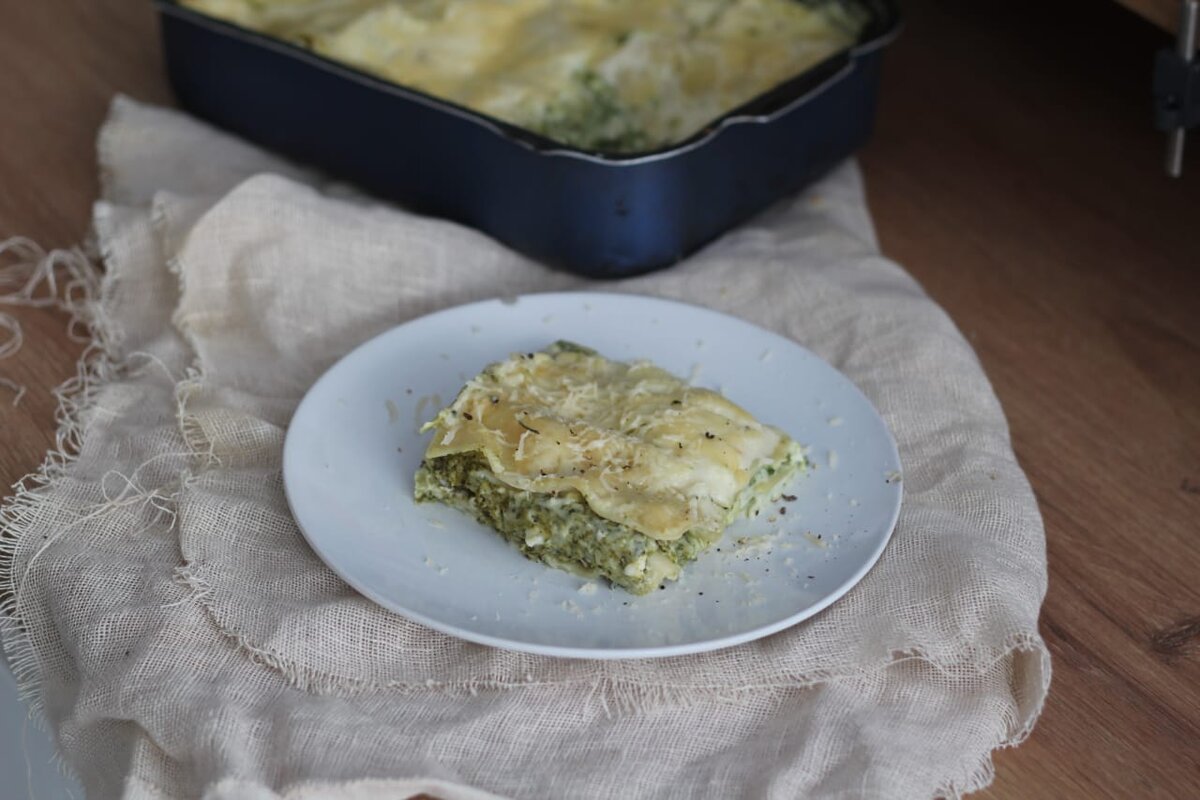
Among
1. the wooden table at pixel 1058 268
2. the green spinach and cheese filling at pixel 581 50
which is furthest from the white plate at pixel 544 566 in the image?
the green spinach and cheese filling at pixel 581 50

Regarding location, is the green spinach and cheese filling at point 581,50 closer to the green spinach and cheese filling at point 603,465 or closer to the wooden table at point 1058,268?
the wooden table at point 1058,268

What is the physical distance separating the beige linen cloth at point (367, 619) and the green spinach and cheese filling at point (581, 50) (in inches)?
9.6

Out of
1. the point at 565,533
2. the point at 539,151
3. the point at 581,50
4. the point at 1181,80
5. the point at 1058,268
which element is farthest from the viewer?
the point at 581,50

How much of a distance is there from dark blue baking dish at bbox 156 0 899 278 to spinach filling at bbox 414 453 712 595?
0.37 metres

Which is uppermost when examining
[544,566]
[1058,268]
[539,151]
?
[539,151]

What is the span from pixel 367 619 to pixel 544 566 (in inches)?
5.3

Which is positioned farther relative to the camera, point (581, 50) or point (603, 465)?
point (581, 50)

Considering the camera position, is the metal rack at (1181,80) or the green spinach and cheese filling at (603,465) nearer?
the green spinach and cheese filling at (603,465)

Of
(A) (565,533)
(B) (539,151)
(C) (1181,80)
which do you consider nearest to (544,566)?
(A) (565,533)

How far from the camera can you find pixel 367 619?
3.45 feet

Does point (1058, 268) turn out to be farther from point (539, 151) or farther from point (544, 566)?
point (544, 566)

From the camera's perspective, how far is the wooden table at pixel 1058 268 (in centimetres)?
106

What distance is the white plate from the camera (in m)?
1.02

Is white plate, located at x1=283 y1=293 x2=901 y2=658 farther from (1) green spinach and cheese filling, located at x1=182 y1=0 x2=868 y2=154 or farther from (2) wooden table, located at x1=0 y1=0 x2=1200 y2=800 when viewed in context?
(1) green spinach and cheese filling, located at x1=182 y1=0 x2=868 y2=154
